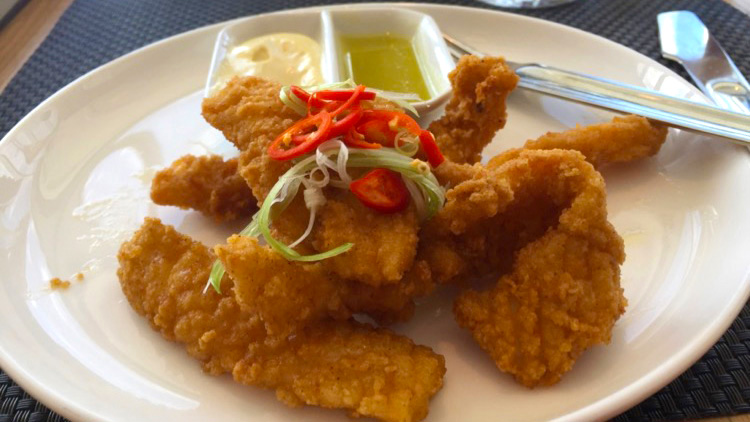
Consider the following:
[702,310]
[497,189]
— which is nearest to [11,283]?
[497,189]

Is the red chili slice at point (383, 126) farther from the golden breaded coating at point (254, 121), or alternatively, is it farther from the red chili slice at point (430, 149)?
the golden breaded coating at point (254, 121)

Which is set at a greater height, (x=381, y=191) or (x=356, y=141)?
(x=356, y=141)

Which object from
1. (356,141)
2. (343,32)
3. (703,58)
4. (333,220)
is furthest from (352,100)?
(703,58)

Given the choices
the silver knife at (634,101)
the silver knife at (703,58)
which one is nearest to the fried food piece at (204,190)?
the silver knife at (634,101)

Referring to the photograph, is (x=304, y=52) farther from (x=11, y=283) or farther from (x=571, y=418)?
(x=571, y=418)

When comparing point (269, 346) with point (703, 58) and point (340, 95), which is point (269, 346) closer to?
point (340, 95)

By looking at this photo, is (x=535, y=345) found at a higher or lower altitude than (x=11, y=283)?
higher
